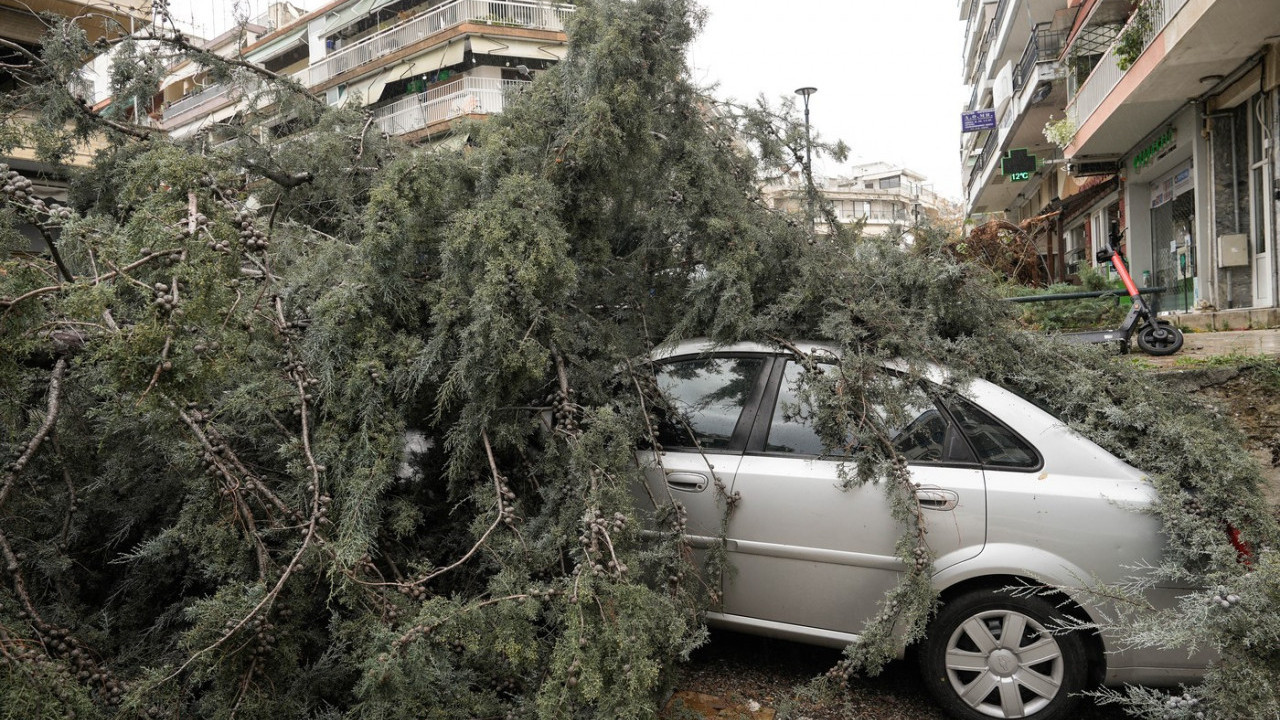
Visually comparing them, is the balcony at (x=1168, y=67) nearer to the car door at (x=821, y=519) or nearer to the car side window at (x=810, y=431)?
the car side window at (x=810, y=431)

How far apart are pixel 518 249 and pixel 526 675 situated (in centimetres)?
Answer: 159

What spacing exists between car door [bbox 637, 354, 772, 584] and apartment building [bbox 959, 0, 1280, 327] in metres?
4.78

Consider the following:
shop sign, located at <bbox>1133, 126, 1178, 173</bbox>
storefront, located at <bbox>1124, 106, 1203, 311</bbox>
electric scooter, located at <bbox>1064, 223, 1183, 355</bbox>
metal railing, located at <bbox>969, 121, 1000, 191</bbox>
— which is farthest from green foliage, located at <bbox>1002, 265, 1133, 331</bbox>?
metal railing, located at <bbox>969, 121, 1000, 191</bbox>

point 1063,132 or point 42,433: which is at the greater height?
point 1063,132

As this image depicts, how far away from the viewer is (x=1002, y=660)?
3.31 meters

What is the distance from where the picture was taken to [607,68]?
3.49 metres

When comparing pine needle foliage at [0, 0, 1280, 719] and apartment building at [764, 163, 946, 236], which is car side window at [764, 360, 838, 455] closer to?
pine needle foliage at [0, 0, 1280, 719]

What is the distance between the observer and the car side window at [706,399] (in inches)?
150

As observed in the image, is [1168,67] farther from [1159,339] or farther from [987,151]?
[987,151]

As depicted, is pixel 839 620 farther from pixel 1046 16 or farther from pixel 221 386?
pixel 1046 16

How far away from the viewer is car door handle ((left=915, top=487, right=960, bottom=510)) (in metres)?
3.33

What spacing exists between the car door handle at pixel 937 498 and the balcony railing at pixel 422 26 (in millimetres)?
24824

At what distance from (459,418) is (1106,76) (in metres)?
14.6

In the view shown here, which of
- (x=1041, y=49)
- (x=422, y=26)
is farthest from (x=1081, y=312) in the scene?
(x=422, y=26)
